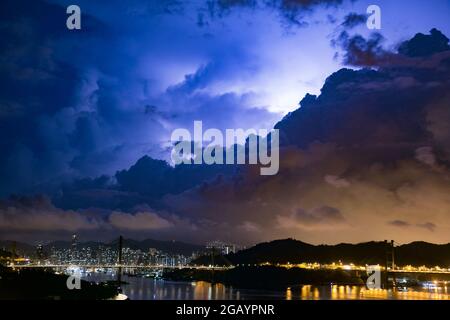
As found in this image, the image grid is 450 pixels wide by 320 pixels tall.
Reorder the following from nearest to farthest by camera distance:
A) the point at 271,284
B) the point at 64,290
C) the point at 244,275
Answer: the point at 64,290 < the point at 271,284 < the point at 244,275

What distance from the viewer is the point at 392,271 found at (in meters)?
43.4

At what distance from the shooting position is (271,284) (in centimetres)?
4762

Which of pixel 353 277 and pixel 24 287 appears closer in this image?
pixel 24 287
